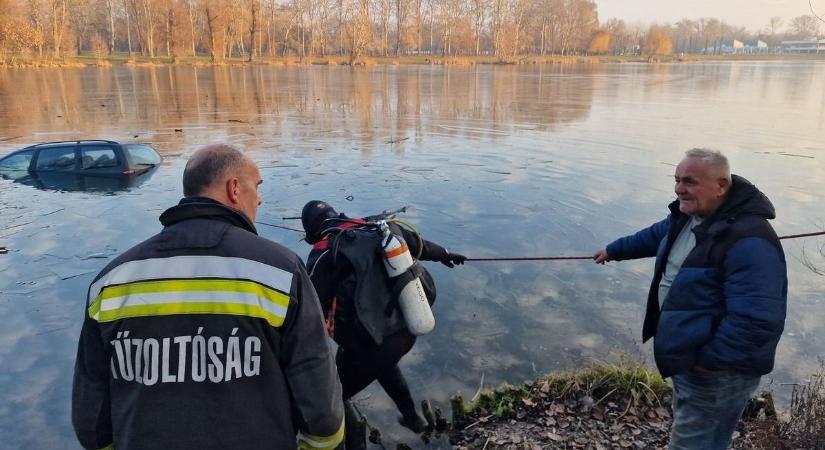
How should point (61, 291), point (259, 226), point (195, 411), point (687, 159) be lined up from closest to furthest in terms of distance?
1. point (195, 411)
2. point (687, 159)
3. point (61, 291)
4. point (259, 226)

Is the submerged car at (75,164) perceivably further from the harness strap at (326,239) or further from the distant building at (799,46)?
the distant building at (799,46)

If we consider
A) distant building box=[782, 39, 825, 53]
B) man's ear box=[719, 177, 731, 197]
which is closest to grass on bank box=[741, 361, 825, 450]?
man's ear box=[719, 177, 731, 197]

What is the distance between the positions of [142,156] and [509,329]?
11.2 meters

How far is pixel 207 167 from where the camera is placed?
2.19 metres

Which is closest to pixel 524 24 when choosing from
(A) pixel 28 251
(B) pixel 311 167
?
(B) pixel 311 167

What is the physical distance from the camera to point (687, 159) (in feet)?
10.1

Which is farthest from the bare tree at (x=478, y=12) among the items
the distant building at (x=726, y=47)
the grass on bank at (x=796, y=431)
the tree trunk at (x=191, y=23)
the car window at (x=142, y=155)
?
the grass on bank at (x=796, y=431)

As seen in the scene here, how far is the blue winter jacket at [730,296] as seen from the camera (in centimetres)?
266

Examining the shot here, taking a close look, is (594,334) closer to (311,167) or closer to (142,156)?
(311,167)

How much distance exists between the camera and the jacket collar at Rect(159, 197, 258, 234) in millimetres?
2029

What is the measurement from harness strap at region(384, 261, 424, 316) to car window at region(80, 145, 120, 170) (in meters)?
11.9

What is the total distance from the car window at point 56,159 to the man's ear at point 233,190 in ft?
42.8

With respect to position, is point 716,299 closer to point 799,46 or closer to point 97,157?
point 97,157

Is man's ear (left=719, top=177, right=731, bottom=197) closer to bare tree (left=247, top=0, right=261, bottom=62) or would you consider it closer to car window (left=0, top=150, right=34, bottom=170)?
car window (left=0, top=150, right=34, bottom=170)
